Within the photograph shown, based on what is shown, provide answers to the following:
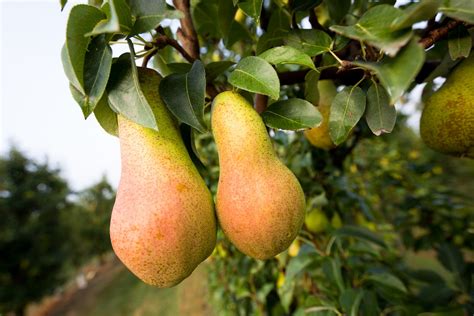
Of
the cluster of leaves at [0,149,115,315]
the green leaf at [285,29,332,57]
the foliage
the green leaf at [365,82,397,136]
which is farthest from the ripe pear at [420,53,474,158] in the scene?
the cluster of leaves at [0,149,115,315]

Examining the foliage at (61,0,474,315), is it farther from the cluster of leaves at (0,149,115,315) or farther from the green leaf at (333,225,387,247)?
the cluster of leaves at (0,149,115,315)

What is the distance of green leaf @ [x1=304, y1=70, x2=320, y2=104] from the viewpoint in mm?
671

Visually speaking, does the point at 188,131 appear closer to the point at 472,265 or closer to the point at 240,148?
the point at 240,148

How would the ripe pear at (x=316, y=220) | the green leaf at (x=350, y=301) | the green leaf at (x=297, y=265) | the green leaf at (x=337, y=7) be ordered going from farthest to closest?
1. the ripe pear at (x=316, y=220)
2. the green leaf at (x=297, y=265)
3. the green leaf at (x=350, y=301)
4. the green leaf at (x=337, y=7)

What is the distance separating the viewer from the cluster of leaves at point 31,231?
7820 millimetres

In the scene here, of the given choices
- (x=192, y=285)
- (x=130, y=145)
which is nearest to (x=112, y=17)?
(x=130, y=145)

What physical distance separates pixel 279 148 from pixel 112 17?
1.23 meters

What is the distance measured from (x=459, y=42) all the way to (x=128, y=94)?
557mm

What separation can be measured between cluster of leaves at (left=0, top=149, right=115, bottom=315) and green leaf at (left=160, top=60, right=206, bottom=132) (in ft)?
29.0

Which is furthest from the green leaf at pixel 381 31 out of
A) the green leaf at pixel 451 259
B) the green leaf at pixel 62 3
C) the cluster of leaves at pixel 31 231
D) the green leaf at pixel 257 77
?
the cluster of leaves at pixel 31 231

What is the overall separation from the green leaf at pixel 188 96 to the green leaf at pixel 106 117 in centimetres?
12

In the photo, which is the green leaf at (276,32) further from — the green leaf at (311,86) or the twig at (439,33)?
the twig at (439,33)

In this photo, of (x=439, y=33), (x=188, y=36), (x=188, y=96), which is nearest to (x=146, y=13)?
(x=188, y=96)

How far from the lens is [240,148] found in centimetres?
59
